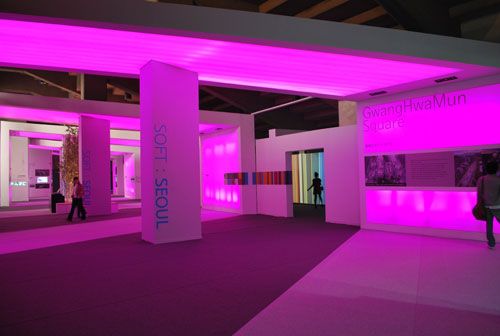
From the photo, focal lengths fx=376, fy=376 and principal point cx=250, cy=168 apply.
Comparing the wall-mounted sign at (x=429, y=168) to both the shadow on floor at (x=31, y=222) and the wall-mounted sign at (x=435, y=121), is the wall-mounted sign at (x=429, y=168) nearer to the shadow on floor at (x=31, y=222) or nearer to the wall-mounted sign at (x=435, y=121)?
the wall-mounted sign at (x=435, y=121)

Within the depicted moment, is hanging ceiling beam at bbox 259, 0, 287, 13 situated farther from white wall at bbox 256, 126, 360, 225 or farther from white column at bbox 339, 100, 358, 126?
white wall at bbox 256, 126, 360, 225

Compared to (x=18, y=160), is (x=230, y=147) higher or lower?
lower

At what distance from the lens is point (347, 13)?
1305cm

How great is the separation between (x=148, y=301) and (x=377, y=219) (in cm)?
704

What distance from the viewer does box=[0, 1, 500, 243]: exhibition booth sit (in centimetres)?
607

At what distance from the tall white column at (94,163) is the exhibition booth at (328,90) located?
2393mm

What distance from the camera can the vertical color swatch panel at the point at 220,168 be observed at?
587 inches

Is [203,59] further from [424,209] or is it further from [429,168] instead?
[424,209]

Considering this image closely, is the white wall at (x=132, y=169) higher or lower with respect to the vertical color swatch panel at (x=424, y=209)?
higher

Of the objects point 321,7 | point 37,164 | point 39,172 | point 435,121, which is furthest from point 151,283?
point 39,172

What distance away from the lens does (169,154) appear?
827 centimetres

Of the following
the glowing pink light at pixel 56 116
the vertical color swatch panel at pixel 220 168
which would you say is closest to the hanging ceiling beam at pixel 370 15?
the vertical color swatch panel at pixel 220 168

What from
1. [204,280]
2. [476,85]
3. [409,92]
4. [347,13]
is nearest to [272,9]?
[347,13]

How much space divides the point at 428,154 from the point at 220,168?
29.6 feet
